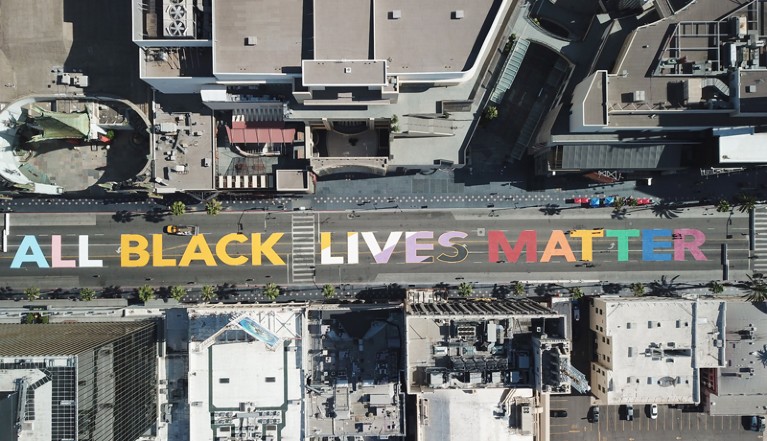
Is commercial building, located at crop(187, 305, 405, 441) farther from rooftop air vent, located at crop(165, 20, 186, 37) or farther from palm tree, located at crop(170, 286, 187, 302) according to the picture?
rooftop air vent, located at crop(165, 20, 186, 37)

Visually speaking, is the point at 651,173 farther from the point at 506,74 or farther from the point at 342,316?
the point at 342,316

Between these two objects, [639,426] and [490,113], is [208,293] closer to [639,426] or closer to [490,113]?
[490,113]

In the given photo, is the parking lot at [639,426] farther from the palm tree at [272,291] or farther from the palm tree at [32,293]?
the palm tree at [32,293]

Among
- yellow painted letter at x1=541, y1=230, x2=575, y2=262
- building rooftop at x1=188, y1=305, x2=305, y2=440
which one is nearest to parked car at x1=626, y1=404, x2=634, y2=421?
yellow painted letter at x1=541, y1=230, x2=575, y2=262

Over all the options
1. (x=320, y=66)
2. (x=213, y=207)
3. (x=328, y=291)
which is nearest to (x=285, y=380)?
(x=328, y=291)

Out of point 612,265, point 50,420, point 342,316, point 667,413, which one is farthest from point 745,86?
point 50,420

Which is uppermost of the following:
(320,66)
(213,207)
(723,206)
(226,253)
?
(320,66)
